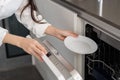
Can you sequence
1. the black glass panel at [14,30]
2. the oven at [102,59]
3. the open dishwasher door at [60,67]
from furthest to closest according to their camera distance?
the black glass panel at [14,30]
the oven at [102,59]
the open dishwasher door at [60,67]

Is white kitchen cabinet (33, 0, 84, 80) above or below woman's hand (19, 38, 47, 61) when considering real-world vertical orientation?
below

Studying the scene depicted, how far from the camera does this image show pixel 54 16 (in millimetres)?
1419

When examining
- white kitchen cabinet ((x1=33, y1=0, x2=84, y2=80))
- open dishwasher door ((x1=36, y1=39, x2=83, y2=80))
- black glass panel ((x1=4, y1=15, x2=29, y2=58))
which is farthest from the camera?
black glass panel ((x1=4, y1=15, x2=29, y2=58))

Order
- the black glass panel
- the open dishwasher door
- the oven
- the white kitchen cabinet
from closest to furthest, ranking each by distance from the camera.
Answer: the open dishwasher door, the oven, the white kitchen cabinet, the black glass panel

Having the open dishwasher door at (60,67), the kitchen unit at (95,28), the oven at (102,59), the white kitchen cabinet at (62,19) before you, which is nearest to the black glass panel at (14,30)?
the white kitchen cabinet at (62,19)

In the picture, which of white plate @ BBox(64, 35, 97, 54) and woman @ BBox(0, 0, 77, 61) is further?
white plate @ BBox(64, 35, 97, 54)

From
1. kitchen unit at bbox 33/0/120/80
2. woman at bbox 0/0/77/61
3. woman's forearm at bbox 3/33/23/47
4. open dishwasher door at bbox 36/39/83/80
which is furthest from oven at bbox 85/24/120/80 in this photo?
woman's forearm at bbox 3/33/23/47

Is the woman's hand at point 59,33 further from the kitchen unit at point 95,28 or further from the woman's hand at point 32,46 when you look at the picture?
the woman's hand at point 32,46

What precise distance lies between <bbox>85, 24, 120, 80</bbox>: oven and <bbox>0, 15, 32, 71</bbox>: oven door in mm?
1107

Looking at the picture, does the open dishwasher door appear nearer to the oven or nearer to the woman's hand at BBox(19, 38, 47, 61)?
the woman's hand at BBox(19, 38, 47, 61)

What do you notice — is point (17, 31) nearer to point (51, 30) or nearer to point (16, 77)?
point (16, 77)

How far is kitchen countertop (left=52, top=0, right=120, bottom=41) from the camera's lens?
3.00 ft

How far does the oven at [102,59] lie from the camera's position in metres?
1.05

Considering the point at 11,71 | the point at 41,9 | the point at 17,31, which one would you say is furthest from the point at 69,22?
the point at 11,71
